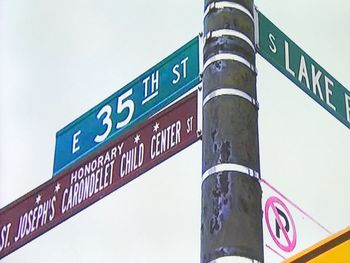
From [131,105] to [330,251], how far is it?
2.63 metres

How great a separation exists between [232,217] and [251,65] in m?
0.80

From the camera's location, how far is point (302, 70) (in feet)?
13.5

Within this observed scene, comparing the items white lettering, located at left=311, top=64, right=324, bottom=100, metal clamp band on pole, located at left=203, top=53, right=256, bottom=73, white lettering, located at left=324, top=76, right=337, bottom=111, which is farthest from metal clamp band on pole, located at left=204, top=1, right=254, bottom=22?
white lettering, located at left=324, top=76, right=337, bottom=111

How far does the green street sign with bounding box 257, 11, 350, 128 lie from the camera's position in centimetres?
390

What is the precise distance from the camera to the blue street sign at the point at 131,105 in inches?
160

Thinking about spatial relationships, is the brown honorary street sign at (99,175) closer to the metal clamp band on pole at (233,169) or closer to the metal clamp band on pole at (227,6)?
the metal clamp band on pole at (227,6)

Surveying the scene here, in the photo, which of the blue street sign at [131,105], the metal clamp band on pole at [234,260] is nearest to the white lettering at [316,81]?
the blue street sign at [131,105]

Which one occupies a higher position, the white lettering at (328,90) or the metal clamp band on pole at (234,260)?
the white lettering at (328,90)

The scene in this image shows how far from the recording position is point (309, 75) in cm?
417

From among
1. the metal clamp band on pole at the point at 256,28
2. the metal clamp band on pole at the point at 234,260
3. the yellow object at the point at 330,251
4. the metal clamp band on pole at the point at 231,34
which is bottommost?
the yellow object at the point at 330,251

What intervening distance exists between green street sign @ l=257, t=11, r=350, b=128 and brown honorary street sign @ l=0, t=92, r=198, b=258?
19.1 inches

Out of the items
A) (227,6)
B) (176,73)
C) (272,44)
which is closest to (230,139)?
(227,6)

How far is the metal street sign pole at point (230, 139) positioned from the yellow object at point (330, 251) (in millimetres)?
787

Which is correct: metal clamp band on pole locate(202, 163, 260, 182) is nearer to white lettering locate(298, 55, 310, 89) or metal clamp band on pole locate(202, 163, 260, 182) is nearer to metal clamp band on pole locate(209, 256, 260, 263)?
metal clamp band on pole locate(209, 256, 260, 263)
